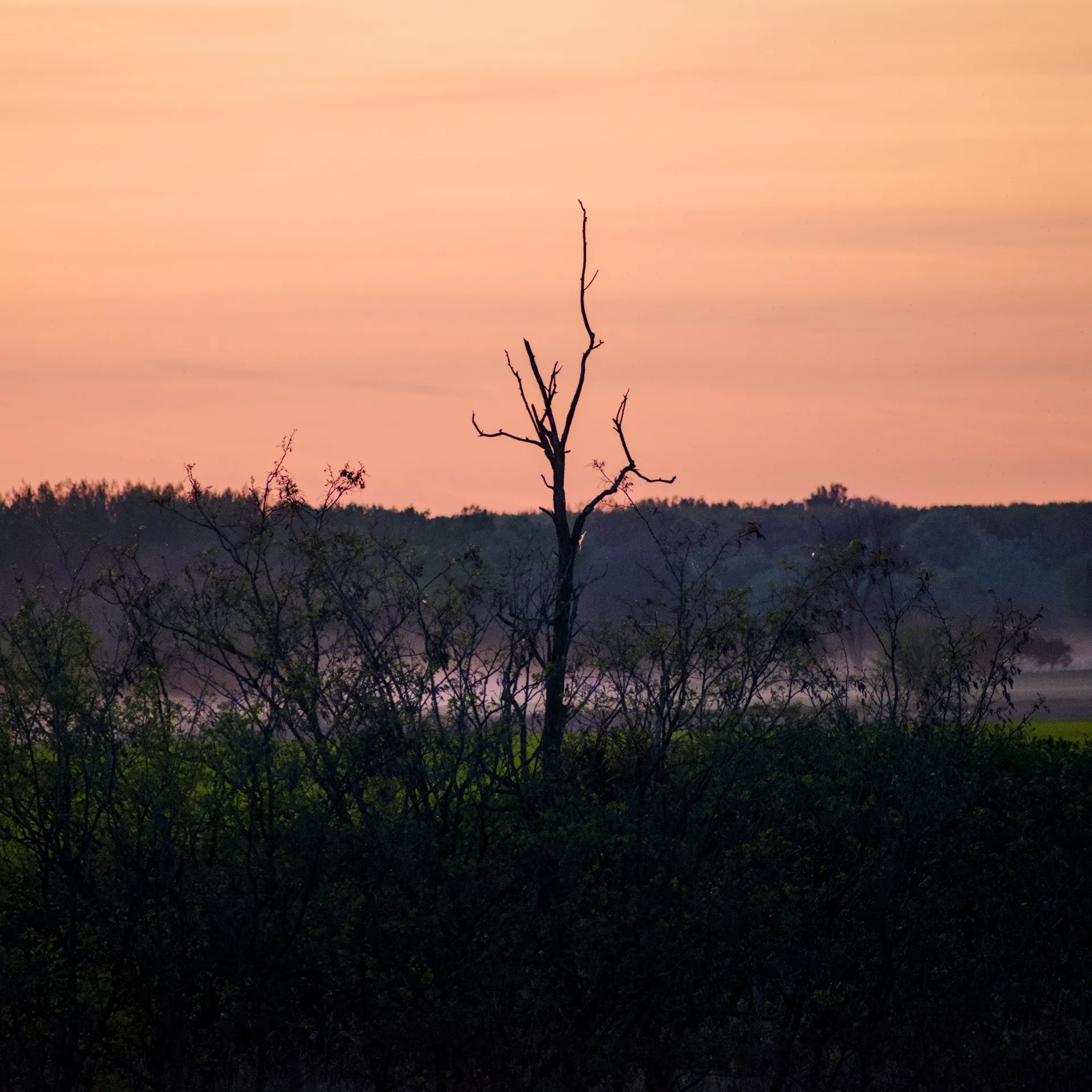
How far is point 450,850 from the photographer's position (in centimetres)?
730

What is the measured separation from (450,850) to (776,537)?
60.5m

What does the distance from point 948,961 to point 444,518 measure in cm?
4719

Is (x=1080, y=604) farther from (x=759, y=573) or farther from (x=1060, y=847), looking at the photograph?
(x=1060, y=847)

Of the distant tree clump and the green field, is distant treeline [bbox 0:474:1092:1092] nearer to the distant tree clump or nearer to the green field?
the green field

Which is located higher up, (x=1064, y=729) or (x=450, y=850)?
(x=450, y=850)

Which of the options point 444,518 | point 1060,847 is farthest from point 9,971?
point 444,518

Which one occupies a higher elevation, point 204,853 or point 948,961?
point 204,853

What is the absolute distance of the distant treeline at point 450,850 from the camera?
7.17 metres

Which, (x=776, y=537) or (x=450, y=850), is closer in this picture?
(x=450, y=850)

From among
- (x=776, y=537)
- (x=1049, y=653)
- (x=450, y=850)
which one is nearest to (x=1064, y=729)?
(x=450, y=850)

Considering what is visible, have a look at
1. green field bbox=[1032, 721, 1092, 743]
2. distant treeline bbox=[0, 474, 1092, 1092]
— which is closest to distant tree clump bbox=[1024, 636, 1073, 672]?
green field bbox=[1032, 721, 1092, 743]

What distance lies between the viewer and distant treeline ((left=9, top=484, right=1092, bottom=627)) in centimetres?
4744

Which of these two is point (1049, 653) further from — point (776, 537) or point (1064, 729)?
point (1064, 729)

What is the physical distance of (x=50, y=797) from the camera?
296 inches
